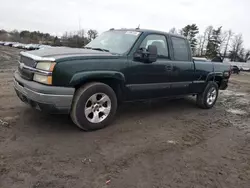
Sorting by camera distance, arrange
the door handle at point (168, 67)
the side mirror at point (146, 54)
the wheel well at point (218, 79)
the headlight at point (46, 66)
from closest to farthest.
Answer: the headlight at point (46, 66) < the side mirror at point (146, 54) < the door handle at point (168, 67) < the wheel well at point (218, 79)

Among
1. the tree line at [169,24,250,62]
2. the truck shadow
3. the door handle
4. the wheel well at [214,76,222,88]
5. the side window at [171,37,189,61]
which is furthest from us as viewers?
the tree line at [169,24,250,62]

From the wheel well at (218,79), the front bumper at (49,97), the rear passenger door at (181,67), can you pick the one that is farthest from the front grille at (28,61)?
the wheel well at (218,79)

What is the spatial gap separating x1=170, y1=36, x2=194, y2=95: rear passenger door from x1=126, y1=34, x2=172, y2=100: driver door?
21 cm

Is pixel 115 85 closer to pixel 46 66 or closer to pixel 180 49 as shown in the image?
pixel 46 66

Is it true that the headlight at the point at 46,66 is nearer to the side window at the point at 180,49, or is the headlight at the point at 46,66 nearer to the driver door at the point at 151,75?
the driver door at the point at 151,75

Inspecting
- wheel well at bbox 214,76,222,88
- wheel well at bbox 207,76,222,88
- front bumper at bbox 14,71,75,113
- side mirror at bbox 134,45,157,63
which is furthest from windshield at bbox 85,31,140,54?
wheel well at bbox 214,76,222,88

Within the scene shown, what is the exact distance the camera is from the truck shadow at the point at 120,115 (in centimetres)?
439

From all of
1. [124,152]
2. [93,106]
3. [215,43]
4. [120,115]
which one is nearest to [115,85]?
[93,106]

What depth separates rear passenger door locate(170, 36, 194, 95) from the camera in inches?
223

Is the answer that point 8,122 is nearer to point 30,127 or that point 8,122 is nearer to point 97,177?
point 30,127

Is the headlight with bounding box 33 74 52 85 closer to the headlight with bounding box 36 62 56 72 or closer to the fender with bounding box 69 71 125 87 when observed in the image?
the headlight with bounding box 36 62 56 72

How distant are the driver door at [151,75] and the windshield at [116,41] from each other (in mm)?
260

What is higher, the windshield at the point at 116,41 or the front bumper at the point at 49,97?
the windshield at the point at 116,41

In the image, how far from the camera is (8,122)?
4.41m
